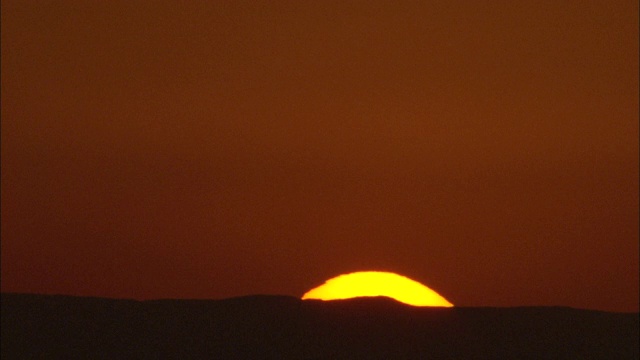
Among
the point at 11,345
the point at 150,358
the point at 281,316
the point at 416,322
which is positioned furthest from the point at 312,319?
the point at 11,345

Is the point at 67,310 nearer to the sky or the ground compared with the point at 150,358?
nearer to the sky

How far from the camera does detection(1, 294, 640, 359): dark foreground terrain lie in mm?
3389

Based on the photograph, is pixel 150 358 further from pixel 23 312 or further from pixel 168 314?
pixel 23 312

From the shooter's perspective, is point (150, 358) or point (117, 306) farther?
point (117, 306)

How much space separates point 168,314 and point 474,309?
132cm

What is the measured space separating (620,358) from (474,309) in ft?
2.05

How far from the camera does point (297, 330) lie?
3.48 meters

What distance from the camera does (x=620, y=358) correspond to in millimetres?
3463

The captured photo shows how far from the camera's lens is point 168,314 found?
11.8 ft

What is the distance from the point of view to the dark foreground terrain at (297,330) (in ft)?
11.1

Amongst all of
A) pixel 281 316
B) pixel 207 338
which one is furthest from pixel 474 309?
pixel 207 338

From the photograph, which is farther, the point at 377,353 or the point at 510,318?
the point at 510,318

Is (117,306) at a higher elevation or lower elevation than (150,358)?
higher

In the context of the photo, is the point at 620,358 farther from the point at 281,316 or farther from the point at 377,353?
the point at 281,316
